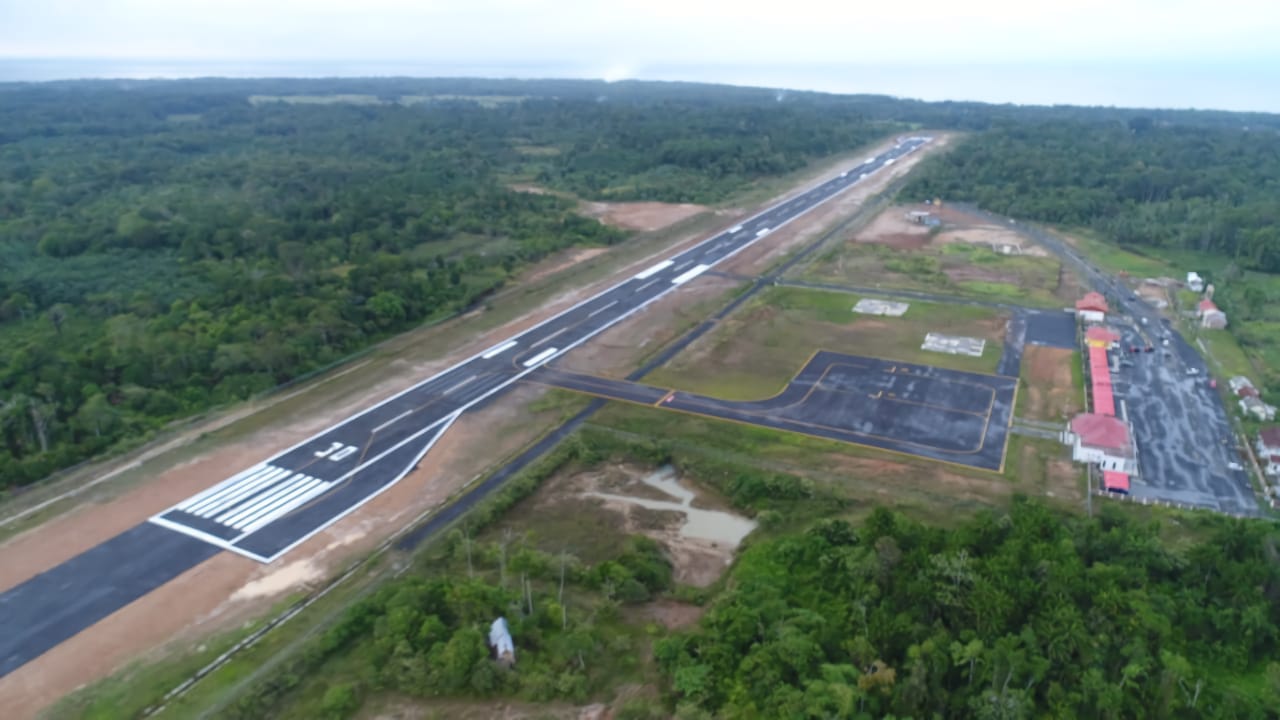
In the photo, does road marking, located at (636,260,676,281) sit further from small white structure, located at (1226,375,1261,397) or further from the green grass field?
small white structure, located at (1226,375,1261,397)

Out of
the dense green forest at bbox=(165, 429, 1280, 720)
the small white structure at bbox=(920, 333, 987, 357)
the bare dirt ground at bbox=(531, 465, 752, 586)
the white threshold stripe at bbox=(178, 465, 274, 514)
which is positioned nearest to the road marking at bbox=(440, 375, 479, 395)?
the white threshold stripe at bbox=(178, 465, 274, 514)

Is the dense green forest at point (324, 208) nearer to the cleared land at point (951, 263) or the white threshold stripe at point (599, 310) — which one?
the white threshold stripe at point (599, 310)

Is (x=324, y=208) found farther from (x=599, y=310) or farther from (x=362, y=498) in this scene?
(x=362, y=498)

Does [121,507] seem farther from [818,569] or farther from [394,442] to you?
[818,569]

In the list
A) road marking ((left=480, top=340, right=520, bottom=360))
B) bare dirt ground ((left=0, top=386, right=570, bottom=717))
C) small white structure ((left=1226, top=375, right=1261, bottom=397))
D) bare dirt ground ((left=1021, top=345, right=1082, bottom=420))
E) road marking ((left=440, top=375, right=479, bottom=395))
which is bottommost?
bare dirt ground ((left=0, top=386, right=570, bottom=717))

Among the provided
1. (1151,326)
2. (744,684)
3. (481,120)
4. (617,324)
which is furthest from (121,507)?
(481,120)
